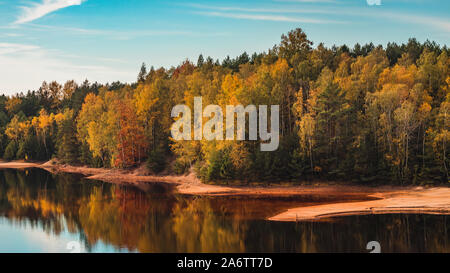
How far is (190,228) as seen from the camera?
35.7 meters

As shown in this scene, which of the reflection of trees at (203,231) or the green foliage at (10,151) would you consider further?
the green foliage at (10,151)

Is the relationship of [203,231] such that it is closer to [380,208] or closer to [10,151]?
[380,208]

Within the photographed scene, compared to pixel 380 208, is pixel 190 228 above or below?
below

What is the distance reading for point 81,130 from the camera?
8950 cm

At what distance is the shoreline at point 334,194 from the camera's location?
3988 cm

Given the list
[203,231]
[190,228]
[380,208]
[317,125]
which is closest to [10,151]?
[317,125]

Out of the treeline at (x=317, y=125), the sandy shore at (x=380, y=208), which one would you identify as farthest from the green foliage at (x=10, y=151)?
the sandy shore at (x=380, y=208)

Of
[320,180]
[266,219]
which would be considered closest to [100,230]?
[266,219]

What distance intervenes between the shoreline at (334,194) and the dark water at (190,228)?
6.80ft

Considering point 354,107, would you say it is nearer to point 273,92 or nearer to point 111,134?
point 273,92

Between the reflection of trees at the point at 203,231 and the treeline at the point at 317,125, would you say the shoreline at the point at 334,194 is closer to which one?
the treeline at the point at 317,125

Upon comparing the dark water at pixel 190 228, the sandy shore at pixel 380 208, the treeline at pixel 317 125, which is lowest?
the dark water at pixel 190 228

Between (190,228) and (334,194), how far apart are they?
2188 centimetres
